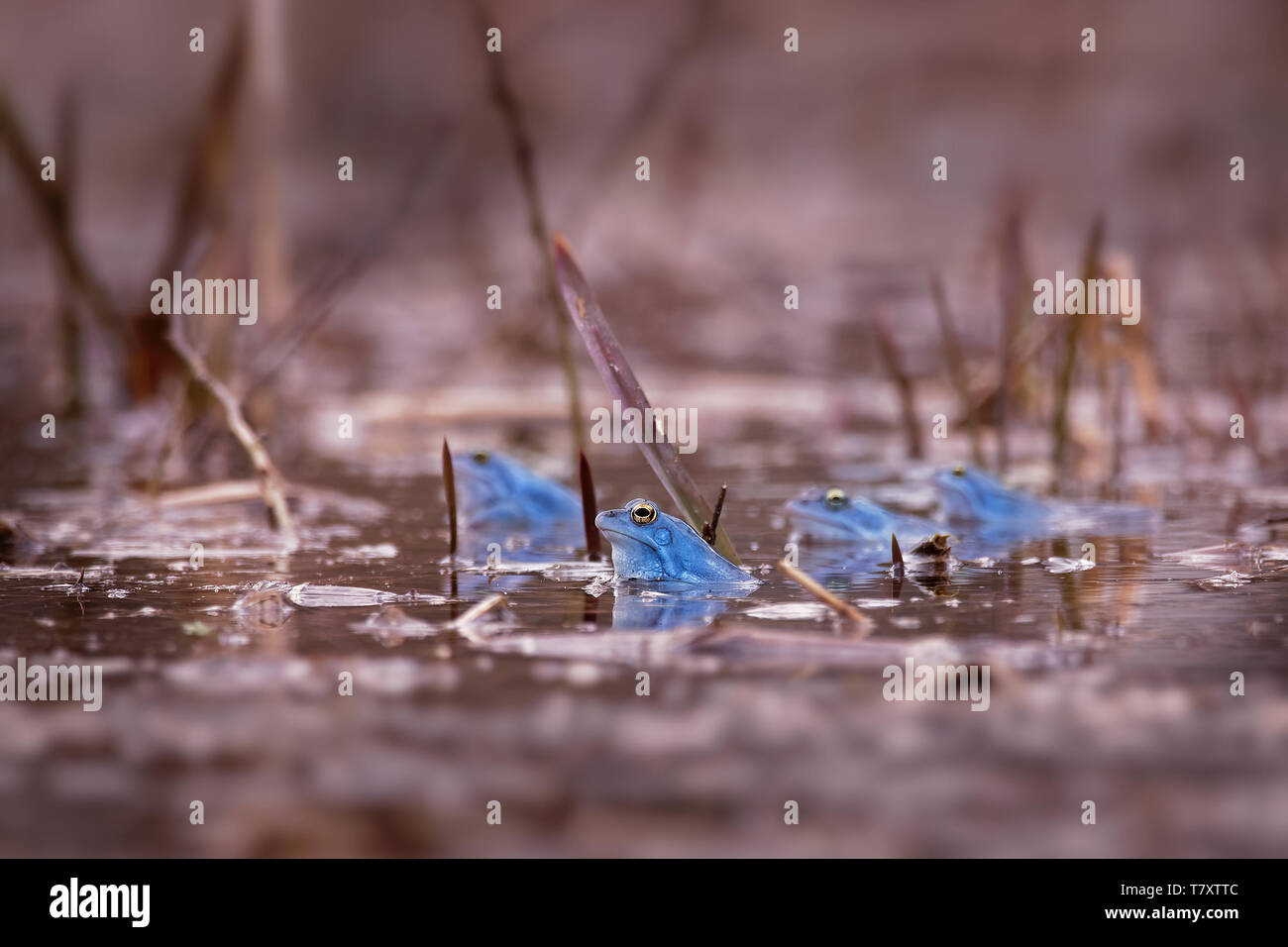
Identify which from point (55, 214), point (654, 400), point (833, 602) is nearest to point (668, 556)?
point (833, 602)

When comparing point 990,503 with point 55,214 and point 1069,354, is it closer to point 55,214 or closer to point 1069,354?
point 1069,354

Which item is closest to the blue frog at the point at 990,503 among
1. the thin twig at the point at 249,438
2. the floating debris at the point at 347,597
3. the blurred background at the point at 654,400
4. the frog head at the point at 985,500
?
the frog head at the point at 985,500

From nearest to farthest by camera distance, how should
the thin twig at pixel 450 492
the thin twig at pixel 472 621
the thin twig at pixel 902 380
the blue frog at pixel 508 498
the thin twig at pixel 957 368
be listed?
1. the thin twig at pixel 472 621
2. the thin twig at pixel 450 492
3. the blue frog at pixel 508 498
4. the thin twig at pixel 957 368
5. the thin twig at pixel 902 380

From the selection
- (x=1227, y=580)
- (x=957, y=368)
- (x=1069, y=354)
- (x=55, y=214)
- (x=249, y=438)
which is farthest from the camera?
(x=55, y=214)

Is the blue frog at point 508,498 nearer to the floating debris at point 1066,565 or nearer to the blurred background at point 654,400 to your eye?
the blurred background at point 654,400

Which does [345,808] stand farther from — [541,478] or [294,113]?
[294,113]

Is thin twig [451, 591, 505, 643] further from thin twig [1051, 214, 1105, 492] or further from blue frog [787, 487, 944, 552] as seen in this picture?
thin twig [1051, 214, 1105, 492]

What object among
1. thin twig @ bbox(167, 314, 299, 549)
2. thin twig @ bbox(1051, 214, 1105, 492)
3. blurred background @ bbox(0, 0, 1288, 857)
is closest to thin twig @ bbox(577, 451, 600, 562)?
blurred background @ bbox(0, 0, 1288, 857)

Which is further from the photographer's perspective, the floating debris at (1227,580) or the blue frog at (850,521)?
the blue frog at (850,521)
